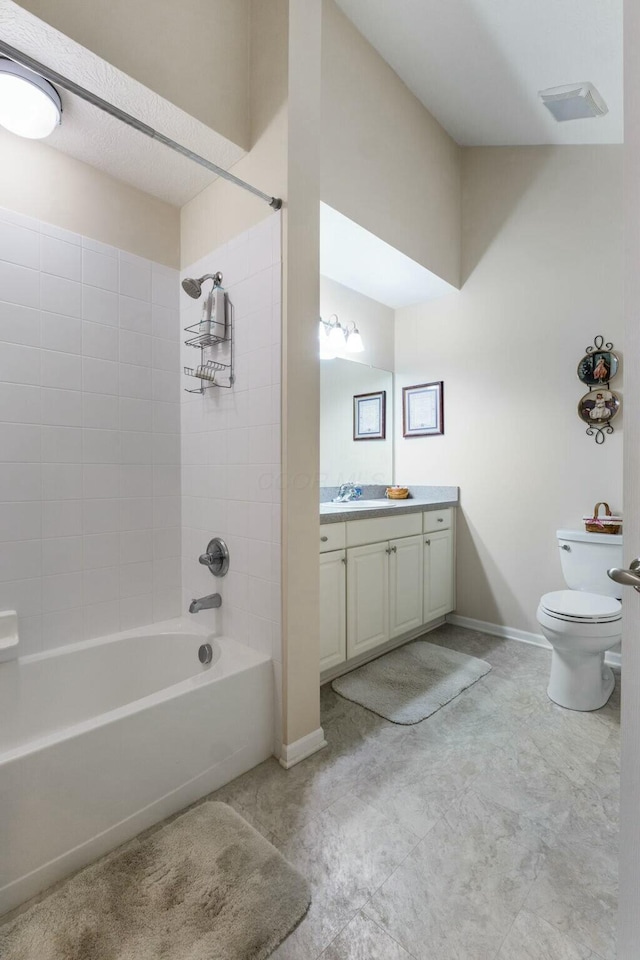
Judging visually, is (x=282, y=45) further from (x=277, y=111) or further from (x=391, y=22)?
(x=391, y=22)

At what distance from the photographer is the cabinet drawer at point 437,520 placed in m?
2.76

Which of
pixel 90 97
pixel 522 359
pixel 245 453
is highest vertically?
pixel 90 97

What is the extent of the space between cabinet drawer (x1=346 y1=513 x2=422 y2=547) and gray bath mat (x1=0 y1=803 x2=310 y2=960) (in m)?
1.25

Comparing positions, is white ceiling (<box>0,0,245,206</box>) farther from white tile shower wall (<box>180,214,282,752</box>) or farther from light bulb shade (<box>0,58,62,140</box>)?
white tile shower wall (<box>180,214,282,752</box>)

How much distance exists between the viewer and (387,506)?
2.47 metres

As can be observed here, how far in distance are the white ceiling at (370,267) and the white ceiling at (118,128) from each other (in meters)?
0.63

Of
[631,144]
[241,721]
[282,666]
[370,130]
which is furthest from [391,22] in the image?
[241,721]

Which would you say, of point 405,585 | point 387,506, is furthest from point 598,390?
point 405,585

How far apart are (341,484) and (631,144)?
230 cm

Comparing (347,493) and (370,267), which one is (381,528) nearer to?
(347,493)

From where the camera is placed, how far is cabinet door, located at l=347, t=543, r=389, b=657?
7.32 feet

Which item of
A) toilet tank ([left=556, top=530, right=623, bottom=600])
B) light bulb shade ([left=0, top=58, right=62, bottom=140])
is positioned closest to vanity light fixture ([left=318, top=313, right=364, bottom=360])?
light bulb shade ([left=0, top=58, right=62, bottom=140])

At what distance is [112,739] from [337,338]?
2368 millimetres

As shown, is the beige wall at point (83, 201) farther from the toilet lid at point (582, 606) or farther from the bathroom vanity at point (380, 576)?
the toilet lid at point (582, 606)
